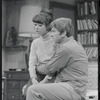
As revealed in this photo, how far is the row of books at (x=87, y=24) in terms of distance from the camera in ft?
17.2

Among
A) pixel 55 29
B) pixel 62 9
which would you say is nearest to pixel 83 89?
pixel 55 29

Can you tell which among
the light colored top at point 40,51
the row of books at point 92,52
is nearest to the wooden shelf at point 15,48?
the row of books at point 92,52

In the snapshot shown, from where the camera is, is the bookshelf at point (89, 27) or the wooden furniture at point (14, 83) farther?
the bookshelf at point (89, 27)

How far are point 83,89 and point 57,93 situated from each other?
20 centimetres

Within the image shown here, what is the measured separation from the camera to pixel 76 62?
82.4 inches

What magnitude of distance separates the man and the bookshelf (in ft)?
10.1

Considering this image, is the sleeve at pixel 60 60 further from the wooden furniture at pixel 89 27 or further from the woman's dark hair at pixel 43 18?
the wooden furniture at pixel 89 27

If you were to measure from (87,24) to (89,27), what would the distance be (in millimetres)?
68

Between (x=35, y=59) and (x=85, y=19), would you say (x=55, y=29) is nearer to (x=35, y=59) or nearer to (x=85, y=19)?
(x=35, y=59)

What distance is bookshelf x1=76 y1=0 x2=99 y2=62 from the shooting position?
522cm

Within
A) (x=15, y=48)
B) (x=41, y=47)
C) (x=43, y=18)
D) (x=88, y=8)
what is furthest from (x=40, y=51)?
(x=15, y=48)

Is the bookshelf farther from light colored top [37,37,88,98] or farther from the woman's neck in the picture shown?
light colored top [37,37,88,98]

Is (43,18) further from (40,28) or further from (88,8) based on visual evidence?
(88,8)

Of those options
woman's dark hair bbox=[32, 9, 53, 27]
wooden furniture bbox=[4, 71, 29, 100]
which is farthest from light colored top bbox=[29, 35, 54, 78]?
wooden furniture bbox=[4, 71, 29, 100]
